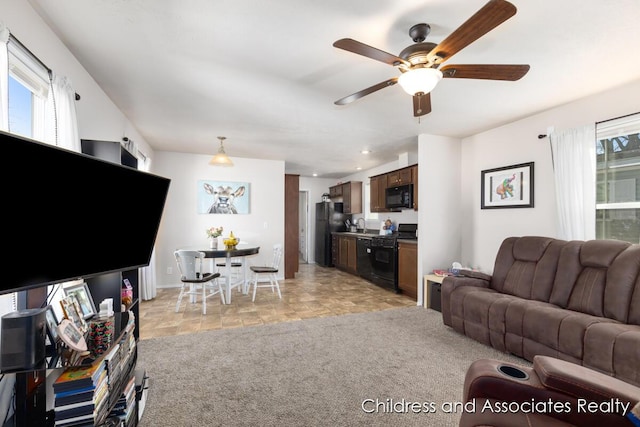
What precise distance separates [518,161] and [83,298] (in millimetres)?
4500

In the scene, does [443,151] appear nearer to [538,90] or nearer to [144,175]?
[538,90]

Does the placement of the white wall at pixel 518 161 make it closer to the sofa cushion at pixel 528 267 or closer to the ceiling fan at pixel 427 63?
the sofa cushion at pixel 528 267

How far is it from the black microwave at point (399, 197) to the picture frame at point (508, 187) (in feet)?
3.90

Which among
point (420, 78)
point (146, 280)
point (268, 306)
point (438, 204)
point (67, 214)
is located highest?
point (420, 78)

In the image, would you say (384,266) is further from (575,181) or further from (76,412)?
(76,412)

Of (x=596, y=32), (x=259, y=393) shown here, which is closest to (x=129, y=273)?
(x=259, y=393)

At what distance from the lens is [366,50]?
161cm

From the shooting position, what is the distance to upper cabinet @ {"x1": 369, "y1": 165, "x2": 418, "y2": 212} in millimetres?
4889

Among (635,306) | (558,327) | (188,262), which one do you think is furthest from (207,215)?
(635,306)

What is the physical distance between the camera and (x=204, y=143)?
4.69m

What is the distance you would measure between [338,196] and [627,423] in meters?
6.81

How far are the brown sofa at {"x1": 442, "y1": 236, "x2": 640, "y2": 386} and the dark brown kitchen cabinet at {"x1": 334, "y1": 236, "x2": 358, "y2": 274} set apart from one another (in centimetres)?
330

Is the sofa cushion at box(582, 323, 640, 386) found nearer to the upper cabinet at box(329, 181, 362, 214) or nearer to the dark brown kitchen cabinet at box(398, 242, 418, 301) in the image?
the dark brown kitchen cabinet at box(398, 242, 418, 301)

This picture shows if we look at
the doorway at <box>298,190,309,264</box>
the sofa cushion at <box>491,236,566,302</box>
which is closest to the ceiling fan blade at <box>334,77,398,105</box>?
the sofa cushion at <box>491,236,566,302</box>
